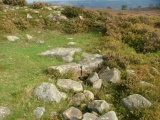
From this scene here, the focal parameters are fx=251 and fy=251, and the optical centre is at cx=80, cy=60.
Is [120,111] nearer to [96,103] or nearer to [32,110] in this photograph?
[96,103]

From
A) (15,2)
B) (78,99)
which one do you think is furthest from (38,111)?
(15,2)

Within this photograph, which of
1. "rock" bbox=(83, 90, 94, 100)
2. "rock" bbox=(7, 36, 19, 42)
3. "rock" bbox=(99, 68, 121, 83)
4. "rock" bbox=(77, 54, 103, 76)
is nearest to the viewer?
"rock" bbox=(83, 90, 94, 100)

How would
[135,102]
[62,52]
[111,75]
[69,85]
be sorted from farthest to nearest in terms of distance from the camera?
[62,52]
[111,75]
[69,85]
[135,102]

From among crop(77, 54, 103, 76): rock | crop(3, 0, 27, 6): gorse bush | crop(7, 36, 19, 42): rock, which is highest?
crop(3, 0, 27, 6): gorse bush

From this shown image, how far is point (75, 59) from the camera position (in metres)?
12.8

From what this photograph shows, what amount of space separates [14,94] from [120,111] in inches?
152

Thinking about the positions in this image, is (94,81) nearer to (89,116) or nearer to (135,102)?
(135,102)

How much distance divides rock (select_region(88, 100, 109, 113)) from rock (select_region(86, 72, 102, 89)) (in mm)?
1556

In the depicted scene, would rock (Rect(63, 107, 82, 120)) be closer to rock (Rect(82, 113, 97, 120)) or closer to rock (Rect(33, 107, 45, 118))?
rock (Rect(82, 113, 97, 120))

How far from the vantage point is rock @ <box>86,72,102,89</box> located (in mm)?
10406

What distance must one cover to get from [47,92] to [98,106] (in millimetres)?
1950

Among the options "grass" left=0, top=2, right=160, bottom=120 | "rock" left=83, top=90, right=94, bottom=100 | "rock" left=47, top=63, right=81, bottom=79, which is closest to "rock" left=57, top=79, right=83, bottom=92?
"grass" left=0, top=2, right=160, bottom=120

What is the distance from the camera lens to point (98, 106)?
8.58 metres

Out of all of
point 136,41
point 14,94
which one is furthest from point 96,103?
point 136,41
